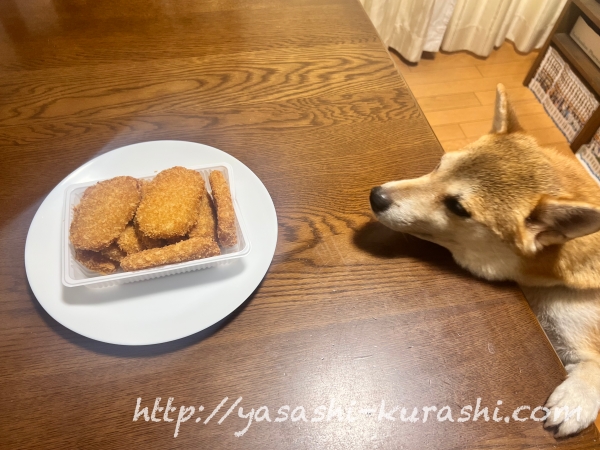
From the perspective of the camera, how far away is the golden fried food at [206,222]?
74cm

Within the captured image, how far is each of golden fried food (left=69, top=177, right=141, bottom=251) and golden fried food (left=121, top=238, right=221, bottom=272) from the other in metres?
0.06

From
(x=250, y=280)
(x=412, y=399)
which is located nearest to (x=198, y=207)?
(x=250, y=280)

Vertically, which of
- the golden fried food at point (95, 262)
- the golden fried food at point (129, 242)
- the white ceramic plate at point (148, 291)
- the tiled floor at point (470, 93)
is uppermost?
the golden fried food at point (129, 242)

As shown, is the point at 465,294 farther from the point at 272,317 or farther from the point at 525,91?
the point at 525,91

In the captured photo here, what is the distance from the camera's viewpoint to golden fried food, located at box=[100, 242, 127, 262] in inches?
28.3

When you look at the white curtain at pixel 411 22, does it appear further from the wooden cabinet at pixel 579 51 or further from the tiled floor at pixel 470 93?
the wooden cabinet at pixel 579 51

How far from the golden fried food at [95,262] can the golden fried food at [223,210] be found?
0.64ft

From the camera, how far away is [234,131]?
0.96 meters

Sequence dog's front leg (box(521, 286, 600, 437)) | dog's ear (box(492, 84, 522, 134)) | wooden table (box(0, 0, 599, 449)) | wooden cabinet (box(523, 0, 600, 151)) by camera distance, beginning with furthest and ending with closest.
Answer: wooden cabinet (box(523, 0, 600, 151)) → dog's ear (box(492, 84, 522, 134)) → dog's front leg (box(521, 286, 600, 437)) → wooden table (box(0, 0, 599, 449))

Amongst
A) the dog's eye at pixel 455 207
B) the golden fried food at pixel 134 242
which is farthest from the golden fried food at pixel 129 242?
the dog's eye at pixel 455 207

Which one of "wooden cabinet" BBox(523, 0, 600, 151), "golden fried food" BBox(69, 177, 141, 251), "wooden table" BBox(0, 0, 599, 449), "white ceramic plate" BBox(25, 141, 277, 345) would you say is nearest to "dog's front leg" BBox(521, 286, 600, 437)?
"wooden table" BBox(0, 0, 599, 449)

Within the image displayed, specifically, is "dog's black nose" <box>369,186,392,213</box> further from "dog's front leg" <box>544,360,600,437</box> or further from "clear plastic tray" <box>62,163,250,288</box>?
"dog's front leg" <box>544,360,600,437</box>

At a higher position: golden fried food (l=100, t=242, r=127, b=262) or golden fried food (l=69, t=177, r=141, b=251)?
golden fried food (l=69, t=177, r=141, b=251)

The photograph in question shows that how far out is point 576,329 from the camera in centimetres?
88
